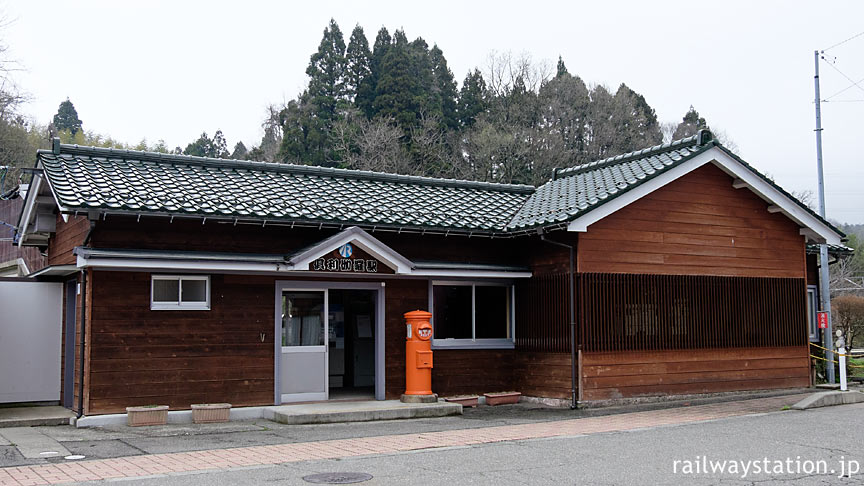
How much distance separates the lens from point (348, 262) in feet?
45.9

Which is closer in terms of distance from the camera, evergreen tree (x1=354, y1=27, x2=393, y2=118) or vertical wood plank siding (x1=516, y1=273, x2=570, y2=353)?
vertical wood plank siding (x1=516, y1=273, x2=570, y2=353)

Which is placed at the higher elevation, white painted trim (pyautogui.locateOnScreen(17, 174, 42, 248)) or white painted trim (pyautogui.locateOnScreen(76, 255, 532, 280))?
white painted trim (pyautogui.locateOnScreen(17, 174, 42, 248))

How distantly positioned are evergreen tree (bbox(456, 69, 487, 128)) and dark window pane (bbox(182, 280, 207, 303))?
38621 millimetres

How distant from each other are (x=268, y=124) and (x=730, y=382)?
165ft

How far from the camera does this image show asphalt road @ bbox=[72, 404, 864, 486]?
26.6ft

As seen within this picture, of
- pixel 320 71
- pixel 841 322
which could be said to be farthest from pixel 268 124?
pixel 841 322

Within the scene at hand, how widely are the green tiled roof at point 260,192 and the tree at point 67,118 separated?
6027cm

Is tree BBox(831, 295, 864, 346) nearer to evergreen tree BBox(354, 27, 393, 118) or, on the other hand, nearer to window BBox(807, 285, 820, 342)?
window BBox(807, 285, 820, 342)

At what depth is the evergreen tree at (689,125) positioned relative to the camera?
2248 inches

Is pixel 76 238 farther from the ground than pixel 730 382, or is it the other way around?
pixel 76 238

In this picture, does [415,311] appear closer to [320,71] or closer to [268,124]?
[320,71]

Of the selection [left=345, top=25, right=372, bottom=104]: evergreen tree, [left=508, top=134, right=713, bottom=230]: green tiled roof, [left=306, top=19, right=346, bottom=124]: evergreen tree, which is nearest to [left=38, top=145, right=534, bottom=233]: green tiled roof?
[left=508, top=134, right=713, bottom=230]: green tiled roof

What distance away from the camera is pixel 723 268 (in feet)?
53.2

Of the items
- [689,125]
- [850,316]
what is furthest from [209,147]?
[850,316]
